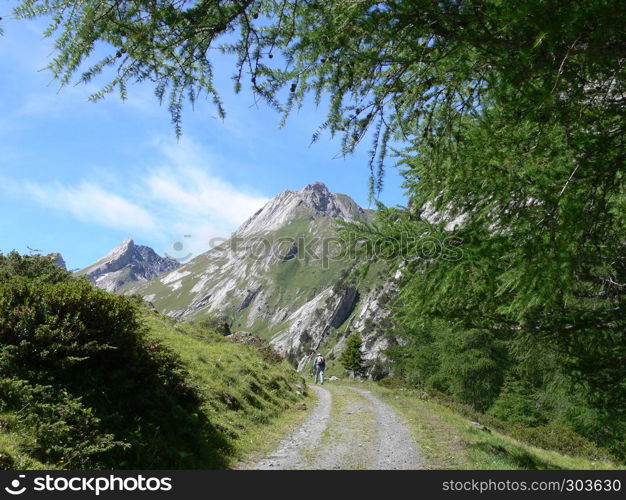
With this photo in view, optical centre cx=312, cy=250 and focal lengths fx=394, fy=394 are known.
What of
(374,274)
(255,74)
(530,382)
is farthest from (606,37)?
(530,382)

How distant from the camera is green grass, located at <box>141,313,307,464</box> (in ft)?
33.1

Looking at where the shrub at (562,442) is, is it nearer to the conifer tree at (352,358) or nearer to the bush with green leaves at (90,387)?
the bush with green leaves at (90,387)

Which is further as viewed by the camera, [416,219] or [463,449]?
[463,449]

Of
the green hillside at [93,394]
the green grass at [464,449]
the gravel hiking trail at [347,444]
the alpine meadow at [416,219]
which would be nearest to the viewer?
the alpine meadow at [416,219]

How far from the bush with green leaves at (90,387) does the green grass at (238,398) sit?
2.87 feet

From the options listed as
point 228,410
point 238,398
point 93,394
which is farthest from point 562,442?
point 93,394

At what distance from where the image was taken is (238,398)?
12.6 metres

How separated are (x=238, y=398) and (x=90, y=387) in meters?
6.06

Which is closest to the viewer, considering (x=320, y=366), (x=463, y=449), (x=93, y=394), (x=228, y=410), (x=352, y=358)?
(x=93, y=394)

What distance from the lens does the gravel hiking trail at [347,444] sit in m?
8.48

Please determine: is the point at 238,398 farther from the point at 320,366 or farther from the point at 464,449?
the point at 320,366

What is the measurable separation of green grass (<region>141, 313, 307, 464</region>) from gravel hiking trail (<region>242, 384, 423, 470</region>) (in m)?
0.72

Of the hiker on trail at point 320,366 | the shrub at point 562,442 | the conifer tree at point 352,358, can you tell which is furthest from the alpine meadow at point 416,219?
the conifer tree at point 352,358

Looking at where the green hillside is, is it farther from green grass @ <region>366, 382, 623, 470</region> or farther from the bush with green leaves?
green grass @ <region>366, 382, 623, 470</region>
